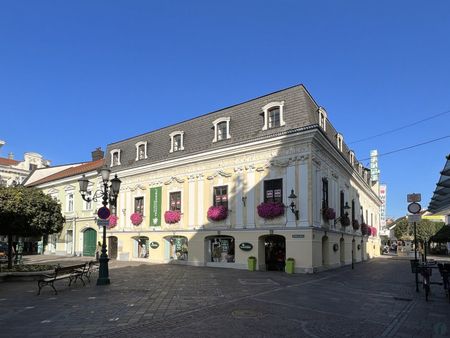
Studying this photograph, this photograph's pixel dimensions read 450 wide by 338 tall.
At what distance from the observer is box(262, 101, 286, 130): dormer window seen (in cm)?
2362

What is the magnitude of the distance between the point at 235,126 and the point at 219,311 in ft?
56.1

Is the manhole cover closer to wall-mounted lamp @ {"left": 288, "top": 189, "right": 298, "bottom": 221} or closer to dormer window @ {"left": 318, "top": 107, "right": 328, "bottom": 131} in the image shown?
wall-mounted lamp @ {"left": 288, "top": 189, "right": 298, "bottom": 221}

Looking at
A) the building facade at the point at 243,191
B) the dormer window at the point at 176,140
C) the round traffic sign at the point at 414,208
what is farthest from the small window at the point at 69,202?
the round traffic sign at the point at 414,208

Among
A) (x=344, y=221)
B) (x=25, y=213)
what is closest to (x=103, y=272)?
(x=25, y=213)

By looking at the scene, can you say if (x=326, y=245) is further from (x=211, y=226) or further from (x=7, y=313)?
(x=7, y=313)

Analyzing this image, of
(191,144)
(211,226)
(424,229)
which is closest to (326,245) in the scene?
(211,226)

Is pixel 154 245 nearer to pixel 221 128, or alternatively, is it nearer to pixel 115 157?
pixel 115 157

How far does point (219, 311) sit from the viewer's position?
9.91 meters

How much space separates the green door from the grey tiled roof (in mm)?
7341

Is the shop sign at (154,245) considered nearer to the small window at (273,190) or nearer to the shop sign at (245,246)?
the shop sign at (245,246)

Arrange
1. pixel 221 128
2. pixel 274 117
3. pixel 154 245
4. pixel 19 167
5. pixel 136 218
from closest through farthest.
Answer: pixel 274 117 < pixel 221 128 < pixel 154 245 < pixel 136 218 < pixel 19 167

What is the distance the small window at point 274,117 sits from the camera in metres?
23.7

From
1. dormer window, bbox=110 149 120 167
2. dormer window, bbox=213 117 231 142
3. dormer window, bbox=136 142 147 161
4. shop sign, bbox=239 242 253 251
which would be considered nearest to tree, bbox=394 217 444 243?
shop sign, bbox=239 242 253 251

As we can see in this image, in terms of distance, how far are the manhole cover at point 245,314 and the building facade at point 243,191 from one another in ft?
38.9
